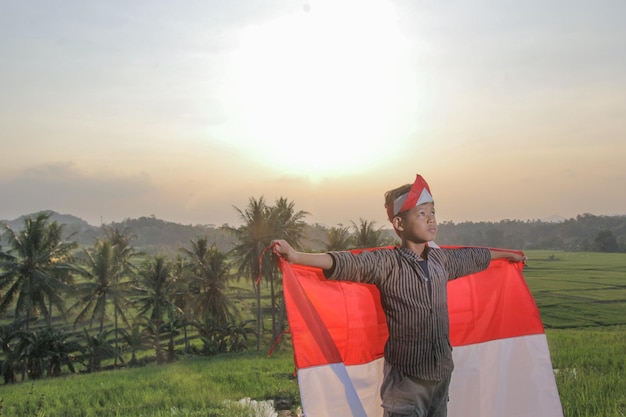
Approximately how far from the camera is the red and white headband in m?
3.58

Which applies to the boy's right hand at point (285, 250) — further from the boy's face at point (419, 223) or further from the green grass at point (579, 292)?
the green grass at point (579, 292)

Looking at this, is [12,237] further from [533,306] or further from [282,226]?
[533,306]

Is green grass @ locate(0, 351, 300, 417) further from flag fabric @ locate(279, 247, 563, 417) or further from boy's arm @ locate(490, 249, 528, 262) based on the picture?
boy's arm @ locate(490, 249, 528, 262)

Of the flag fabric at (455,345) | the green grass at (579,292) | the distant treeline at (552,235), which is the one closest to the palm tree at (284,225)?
the green grass at (579,292)

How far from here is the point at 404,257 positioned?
3594 mm

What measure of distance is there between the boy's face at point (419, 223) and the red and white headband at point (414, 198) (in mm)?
33

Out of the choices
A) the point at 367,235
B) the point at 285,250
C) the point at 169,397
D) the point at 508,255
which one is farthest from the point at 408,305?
the point at 367,235

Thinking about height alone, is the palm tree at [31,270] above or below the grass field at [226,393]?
above

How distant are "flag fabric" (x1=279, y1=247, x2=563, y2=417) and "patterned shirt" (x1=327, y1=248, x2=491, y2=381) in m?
0.40

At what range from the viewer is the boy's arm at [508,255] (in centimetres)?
441

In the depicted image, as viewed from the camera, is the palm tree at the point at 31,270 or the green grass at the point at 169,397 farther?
the palm tree at the point at 31,270

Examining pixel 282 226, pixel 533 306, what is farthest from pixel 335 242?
pixel 533 306

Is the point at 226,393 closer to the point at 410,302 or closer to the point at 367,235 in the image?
the point at 410,302

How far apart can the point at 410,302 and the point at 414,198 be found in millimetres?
665
